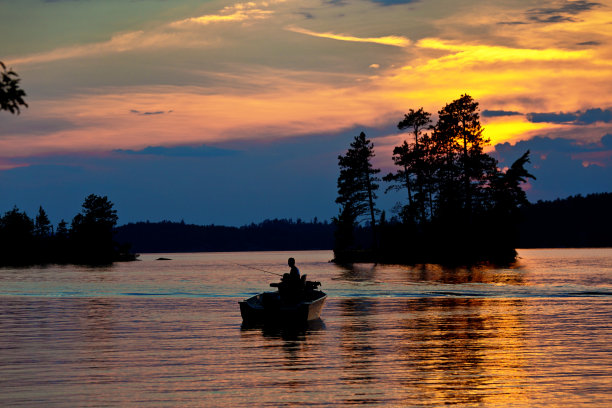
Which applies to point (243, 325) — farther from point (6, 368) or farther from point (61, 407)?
point (61, 407)

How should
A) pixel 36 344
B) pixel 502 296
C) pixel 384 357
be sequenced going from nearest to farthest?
pixel 384 357, pixel 36 344, pixel 502 296

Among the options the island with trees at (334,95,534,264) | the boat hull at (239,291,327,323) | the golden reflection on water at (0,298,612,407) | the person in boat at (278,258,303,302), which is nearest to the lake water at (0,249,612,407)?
the golden reflection on water at (0,298,612,407)

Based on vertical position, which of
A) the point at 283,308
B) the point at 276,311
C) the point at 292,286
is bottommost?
the point at 276,311

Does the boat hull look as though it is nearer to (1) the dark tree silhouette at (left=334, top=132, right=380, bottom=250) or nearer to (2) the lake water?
(2) the lake water

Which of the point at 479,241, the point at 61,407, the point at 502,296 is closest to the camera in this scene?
the point at 61,407

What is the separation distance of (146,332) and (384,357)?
1259 cm

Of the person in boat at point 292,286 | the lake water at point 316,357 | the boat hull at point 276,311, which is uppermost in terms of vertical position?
the person in boat at point 292,286

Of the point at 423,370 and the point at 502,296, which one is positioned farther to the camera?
the point at 502,296

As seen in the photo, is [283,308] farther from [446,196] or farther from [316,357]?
[446,196]

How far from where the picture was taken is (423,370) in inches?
853

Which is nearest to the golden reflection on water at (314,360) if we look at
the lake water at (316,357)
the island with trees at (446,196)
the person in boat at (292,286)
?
the lake water at (316,357)

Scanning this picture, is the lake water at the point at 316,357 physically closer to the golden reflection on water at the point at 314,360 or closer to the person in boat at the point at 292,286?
the golden reflection on water at the point at 314,360

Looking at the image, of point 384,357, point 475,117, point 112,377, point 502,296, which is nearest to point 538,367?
point 384,357

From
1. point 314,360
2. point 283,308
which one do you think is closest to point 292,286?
point 283,308
